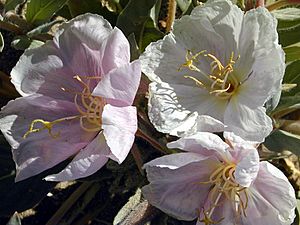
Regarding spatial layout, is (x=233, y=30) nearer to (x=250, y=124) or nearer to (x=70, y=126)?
(x=250, y=124)

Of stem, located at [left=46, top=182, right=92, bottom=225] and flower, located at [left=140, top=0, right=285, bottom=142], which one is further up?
flower, located at [left=140, top=0, right=285, bottom=142]

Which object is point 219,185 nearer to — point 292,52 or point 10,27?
point 292,52

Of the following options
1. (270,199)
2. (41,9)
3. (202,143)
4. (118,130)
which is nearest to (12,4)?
(41,9)

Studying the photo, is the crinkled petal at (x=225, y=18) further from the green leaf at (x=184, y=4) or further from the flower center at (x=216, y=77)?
the green leaf at (x=184, y=4)

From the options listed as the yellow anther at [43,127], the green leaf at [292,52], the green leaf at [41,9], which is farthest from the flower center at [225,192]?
the green leaf at [41,9]

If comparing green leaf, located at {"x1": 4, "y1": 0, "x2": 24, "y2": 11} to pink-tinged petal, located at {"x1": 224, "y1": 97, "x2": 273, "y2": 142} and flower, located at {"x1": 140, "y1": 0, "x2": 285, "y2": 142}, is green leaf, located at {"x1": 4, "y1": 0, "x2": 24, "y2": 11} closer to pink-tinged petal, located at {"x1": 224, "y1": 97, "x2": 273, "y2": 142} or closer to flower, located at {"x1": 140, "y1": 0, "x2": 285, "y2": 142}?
flower, located at {"x1": 140, "y1": 0, "x2": 285, "y2": 142}

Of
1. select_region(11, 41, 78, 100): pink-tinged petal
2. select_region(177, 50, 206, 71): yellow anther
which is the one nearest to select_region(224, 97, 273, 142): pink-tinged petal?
select_region(177, 50, 206, 71): yellow anther
